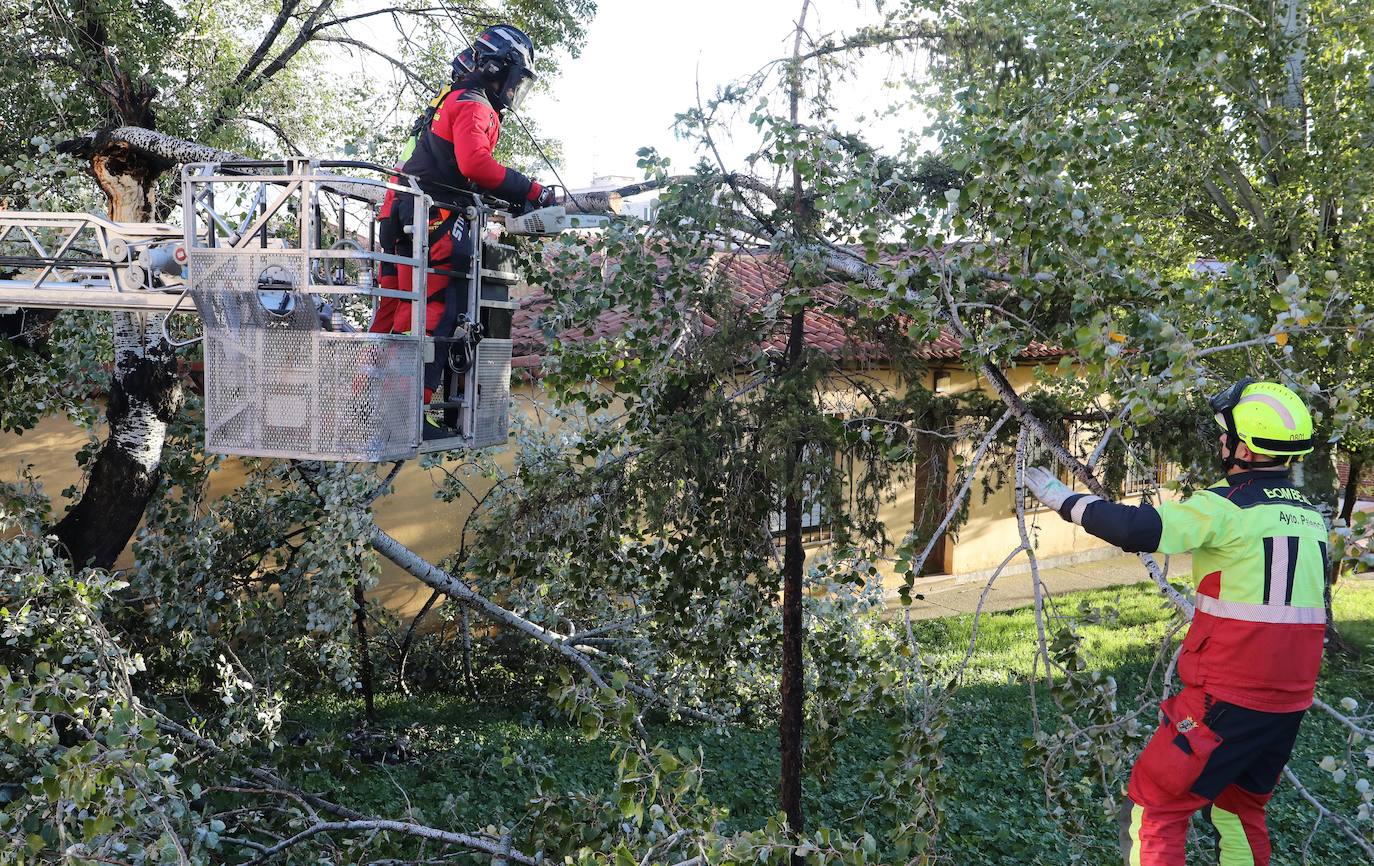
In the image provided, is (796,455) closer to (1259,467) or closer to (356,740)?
(1259,467)

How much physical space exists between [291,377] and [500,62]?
176 cm

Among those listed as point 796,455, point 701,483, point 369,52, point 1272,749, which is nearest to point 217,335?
point 701,483

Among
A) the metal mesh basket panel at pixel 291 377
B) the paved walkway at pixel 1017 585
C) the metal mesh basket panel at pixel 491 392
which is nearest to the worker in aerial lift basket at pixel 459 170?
the metal mesh basket panel at pixel 491 392

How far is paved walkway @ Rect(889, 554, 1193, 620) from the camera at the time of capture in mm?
12325

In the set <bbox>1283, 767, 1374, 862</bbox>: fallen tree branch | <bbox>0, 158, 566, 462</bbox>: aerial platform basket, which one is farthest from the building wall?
<bbox>1283, 767, 1374, 862</bbox>: fallen tree branch

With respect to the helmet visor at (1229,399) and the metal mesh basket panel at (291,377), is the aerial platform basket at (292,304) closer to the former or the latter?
the metal mesh basket panel at (291,377)

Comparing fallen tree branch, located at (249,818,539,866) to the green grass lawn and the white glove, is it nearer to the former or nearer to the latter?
the green grass lawn

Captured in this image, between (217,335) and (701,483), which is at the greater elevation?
(217,335)

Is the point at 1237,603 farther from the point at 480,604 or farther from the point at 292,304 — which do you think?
the point at 480,604

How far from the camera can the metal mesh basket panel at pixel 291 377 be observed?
13.4 feet

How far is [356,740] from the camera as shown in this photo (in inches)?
295

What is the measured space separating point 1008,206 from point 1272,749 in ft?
6.97

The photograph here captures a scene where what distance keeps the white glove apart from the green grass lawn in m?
2.30

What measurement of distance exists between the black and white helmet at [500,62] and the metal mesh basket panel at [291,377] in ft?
4.45
